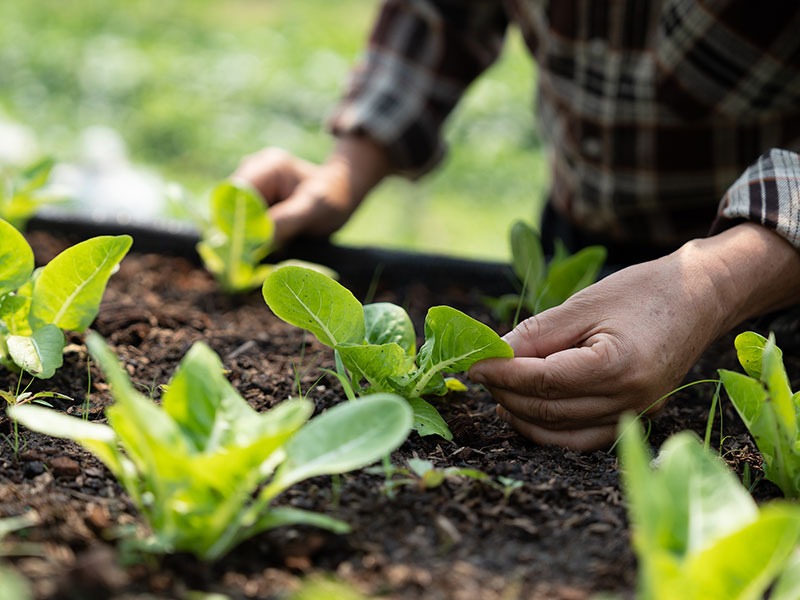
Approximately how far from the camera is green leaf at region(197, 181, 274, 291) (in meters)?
1.42

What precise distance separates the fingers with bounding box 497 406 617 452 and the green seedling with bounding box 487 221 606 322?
30 centimetres

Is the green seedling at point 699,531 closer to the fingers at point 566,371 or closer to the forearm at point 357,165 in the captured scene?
the fingers at point 566,371

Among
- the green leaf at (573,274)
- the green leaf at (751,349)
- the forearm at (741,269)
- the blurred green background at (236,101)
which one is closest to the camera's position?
the green leaf at (751,349)

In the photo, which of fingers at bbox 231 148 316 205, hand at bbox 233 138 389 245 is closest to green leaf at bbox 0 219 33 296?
hand at bbox 233 138 389 245

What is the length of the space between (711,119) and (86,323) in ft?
3.98

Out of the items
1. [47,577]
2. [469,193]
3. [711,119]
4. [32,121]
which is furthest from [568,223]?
[32,121]

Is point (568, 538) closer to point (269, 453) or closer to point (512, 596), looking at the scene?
point (512, 596)

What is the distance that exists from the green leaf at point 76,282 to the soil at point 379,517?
0.09 metres

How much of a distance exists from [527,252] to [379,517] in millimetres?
704

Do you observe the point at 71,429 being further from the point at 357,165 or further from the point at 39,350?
the point at 357,165

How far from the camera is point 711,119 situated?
151 cm

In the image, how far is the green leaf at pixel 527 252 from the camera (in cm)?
132

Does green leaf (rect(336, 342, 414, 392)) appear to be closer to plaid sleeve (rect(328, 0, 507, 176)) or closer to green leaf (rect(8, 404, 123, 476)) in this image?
green leaf (rect(8, 404, 123, 476))

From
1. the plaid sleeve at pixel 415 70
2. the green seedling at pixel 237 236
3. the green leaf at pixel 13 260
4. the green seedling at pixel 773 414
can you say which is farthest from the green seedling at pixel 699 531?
the plaid sleeve at pixel 415 70
